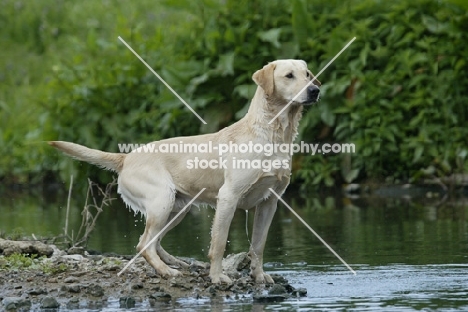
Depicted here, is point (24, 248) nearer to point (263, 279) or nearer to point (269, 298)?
point (263, 279)

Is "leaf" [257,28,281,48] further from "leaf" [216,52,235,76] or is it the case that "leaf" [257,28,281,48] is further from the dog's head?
the dog's head

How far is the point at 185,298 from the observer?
8.86 metres

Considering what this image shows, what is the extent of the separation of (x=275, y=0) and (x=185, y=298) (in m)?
12.3

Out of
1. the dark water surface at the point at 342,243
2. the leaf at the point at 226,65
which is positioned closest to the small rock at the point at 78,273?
the dark water surface at the point at 342,243

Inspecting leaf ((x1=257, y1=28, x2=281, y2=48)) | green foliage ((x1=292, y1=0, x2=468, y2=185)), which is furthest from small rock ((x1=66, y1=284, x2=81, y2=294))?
leaf ((x1=257, y1=28, x2=281, y2=48))

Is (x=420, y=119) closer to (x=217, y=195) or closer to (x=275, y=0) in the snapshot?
(x=275, y=0)

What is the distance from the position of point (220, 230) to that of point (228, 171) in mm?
532

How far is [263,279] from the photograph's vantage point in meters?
9.48

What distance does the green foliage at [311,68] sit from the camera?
60.3 feet

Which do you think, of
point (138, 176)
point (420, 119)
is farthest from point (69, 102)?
point (138, 176)

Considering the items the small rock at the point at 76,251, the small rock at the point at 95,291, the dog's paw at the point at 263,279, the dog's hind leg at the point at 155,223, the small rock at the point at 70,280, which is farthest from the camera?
the small rock at the point at 76,251

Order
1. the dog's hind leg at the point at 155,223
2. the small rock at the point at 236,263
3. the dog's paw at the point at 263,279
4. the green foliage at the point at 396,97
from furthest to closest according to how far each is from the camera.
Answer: the green foliage at the point at 396,97, the small rock at the point at 236,263, the dog's hind leg at the point at 155,223, the dog's paw at the point at 263,279

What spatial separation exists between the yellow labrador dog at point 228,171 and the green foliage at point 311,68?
888cm

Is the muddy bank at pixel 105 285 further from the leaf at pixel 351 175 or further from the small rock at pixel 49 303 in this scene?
the leaf at pixel 351 175
